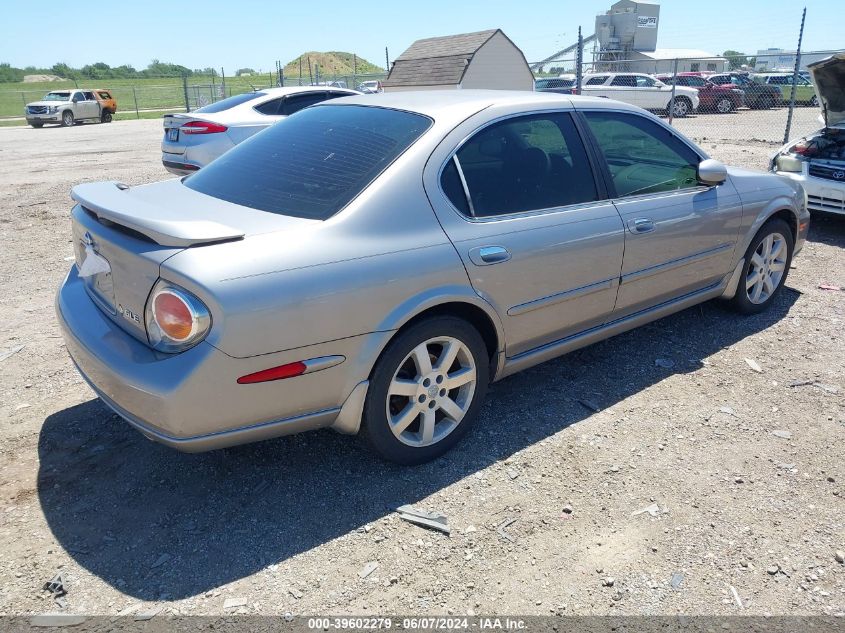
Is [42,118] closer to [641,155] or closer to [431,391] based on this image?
[641,155]

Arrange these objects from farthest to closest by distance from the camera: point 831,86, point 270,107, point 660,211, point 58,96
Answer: point 58,96 → point 270,107 → point 831,86 → point 660,211

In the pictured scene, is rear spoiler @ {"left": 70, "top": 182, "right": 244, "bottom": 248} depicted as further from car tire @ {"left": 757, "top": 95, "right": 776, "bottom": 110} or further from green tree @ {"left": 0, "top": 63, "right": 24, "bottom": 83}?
green tree @ {"left": 0, "top": 63, "right": 24, "bottom": 83}

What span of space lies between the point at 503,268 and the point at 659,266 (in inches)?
52.6

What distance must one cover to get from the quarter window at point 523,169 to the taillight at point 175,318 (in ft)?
4.19

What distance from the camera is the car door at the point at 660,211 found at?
12.6 feet

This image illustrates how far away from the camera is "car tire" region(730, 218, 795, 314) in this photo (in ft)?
15.8

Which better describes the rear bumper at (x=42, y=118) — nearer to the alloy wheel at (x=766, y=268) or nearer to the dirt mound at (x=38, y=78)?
the alloy wheel at (x=766, y=268)

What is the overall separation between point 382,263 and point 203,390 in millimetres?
873

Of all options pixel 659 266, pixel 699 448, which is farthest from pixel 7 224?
pixel 699 448

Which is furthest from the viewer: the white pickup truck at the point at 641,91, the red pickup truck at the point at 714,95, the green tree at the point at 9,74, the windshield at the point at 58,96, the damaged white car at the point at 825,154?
the green tree at the point at 9,74

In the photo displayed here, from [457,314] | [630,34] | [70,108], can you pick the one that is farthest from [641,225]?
[630,34]

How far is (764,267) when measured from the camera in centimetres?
494

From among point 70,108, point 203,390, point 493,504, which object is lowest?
point 493,504

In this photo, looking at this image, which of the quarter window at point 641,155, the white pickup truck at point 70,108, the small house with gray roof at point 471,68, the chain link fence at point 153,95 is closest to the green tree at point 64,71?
the chain link fence at point 153,95
